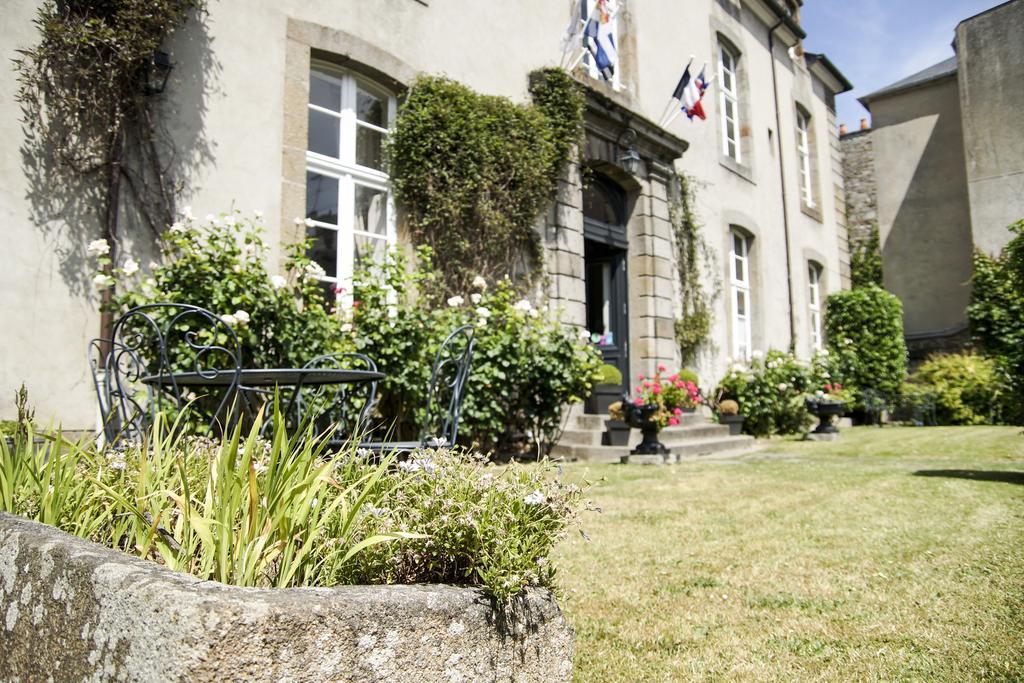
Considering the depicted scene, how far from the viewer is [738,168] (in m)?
10.9

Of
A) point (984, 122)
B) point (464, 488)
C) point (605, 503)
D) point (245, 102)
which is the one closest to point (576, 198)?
point (245, 102)

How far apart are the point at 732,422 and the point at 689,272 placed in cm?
209

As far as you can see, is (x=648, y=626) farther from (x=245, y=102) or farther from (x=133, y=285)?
(x=245, y=102)

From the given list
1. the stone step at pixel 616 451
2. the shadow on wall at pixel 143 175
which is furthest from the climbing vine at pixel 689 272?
the shadow on wall at pixel 143 175

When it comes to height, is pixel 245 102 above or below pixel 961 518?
above

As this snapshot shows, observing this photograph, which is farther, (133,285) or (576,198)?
(576,198)

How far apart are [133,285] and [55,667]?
364 centimetres

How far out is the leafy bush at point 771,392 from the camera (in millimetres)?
9414

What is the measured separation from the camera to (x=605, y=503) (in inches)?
161

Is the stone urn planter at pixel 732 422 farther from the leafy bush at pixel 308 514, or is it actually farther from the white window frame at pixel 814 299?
the leafy bush at pixel 308 514

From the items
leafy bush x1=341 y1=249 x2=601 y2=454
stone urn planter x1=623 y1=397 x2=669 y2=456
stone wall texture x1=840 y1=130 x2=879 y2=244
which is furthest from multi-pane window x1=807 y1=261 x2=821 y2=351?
leafy bush x1=341 y1=249 x2=601 y2=454

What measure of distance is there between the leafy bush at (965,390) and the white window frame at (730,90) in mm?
5717

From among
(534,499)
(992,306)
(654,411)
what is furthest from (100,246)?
(992,306)

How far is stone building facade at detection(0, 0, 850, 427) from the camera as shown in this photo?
408 centimetres
